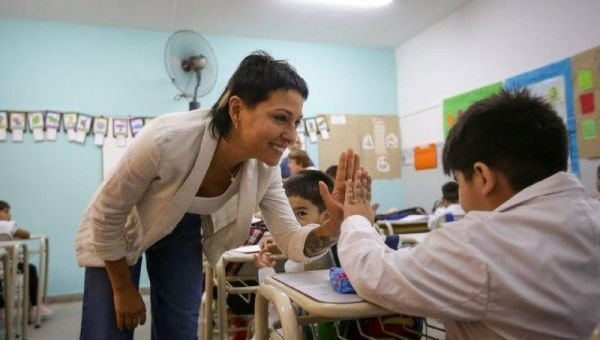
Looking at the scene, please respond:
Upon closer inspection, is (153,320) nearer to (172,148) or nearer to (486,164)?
(172,148)

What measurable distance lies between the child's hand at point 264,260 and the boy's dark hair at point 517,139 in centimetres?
96

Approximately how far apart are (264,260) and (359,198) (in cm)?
77

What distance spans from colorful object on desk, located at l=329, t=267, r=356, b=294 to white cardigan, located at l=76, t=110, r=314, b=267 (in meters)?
0.42

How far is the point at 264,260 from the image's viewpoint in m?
1.66

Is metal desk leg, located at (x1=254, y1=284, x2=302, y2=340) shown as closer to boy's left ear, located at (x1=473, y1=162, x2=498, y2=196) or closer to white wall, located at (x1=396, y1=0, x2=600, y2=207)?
boy's left ear, located at (x1=473, y1=162, x2=498, y2=196)

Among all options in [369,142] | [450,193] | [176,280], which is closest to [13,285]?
[176,280]

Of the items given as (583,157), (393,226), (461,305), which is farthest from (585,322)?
(583,157)

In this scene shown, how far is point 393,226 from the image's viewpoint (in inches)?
133

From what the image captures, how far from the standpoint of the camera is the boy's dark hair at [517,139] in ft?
2.61

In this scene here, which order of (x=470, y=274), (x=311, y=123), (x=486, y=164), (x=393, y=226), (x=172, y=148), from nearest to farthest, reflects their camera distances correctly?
(x=470, y=274)
(x=486, y=164)
(x=172, y=148)
(x=393, y=226)
(x=311, y=123)

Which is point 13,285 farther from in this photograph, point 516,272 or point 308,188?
point 516,272

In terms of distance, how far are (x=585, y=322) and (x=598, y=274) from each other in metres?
0.08

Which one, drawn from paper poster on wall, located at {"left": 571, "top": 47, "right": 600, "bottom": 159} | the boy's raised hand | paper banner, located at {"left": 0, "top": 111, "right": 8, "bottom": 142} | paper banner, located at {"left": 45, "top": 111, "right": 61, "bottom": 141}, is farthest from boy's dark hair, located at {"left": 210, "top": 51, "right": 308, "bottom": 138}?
paper banner, located at {"left": 0, "top": 111, "right": 8, "bottom": 142}

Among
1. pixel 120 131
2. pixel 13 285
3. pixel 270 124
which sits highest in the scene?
pixel 120 131
